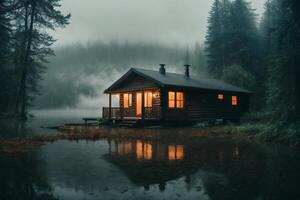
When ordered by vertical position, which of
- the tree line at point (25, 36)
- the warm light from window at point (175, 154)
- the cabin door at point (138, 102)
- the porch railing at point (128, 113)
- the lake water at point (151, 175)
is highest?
the tree line at point (25, 36)

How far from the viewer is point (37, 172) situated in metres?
7.49

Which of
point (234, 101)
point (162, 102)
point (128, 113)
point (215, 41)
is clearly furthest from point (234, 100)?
point (215, 41)

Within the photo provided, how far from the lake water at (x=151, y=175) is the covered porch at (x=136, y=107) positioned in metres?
13.5

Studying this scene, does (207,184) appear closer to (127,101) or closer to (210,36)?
(127,101)

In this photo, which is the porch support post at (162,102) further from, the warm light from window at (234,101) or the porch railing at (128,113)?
the warm light from window at (234,101)

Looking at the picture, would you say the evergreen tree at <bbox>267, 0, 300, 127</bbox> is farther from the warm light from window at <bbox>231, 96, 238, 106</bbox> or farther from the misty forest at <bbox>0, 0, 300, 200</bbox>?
the warm light from window at <bbox>231, 96, 238, 106</bbox>

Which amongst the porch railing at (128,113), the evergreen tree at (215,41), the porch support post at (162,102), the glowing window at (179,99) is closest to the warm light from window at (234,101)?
the glowing window at (179,99)

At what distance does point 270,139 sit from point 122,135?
8.98 meters

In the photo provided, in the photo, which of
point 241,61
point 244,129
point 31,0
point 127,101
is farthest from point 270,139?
point 241,61

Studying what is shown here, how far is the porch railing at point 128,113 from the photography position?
2425cm

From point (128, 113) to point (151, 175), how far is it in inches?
795

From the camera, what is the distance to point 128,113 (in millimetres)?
27172

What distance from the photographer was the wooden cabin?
79.8 feet

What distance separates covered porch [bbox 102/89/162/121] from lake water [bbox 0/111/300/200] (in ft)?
44.4
